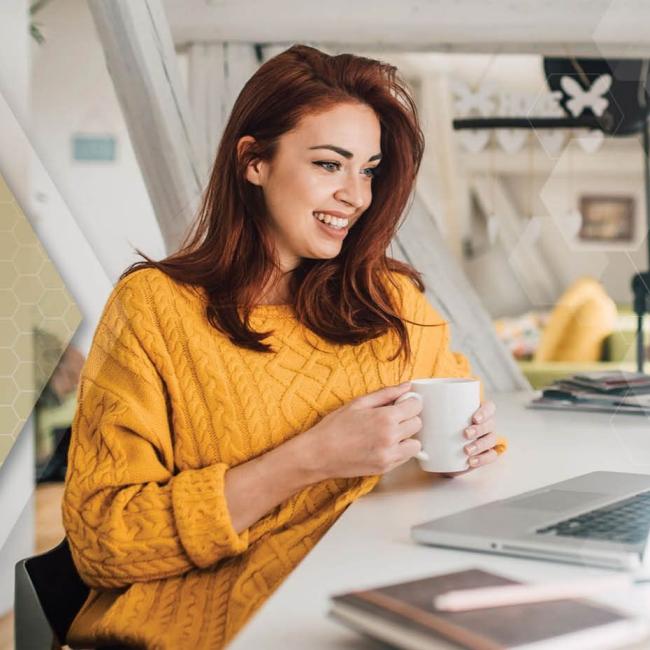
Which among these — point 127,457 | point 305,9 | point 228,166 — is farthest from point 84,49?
point 127,457

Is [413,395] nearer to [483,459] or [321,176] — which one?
[483,459]

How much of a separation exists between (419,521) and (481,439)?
20 centimetres

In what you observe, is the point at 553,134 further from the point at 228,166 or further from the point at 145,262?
the point at 145,262

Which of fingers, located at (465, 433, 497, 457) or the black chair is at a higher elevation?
fingers, located at (465, 433, 497, 457)

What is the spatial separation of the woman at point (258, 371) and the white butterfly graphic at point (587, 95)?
0.79 meters

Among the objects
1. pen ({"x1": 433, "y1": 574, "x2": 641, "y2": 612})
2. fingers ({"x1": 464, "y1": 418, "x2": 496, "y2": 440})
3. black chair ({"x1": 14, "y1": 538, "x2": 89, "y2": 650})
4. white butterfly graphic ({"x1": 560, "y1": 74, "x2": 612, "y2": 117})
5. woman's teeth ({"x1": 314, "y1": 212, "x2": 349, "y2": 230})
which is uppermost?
white butterfly graphic ({"x1": 560, "y1": 74, "x2": 612, "y2": 117})

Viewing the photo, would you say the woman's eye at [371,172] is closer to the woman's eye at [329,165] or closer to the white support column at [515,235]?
the woman's eye at [329,165]

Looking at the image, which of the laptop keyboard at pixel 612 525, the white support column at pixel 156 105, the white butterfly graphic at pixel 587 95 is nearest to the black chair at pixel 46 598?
the laptop keyboard at pixel 612 525

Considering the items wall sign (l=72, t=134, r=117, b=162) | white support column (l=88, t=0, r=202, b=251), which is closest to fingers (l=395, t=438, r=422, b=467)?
white support column (l=88, t=0, r=202, b=251)

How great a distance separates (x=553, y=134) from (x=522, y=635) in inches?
64.9

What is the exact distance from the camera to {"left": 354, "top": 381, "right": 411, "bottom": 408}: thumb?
0.89 m

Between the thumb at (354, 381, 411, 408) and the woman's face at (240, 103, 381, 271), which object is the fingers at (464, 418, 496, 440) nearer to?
the thumb at (354, 381, 411, 408)

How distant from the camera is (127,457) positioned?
0.90m
